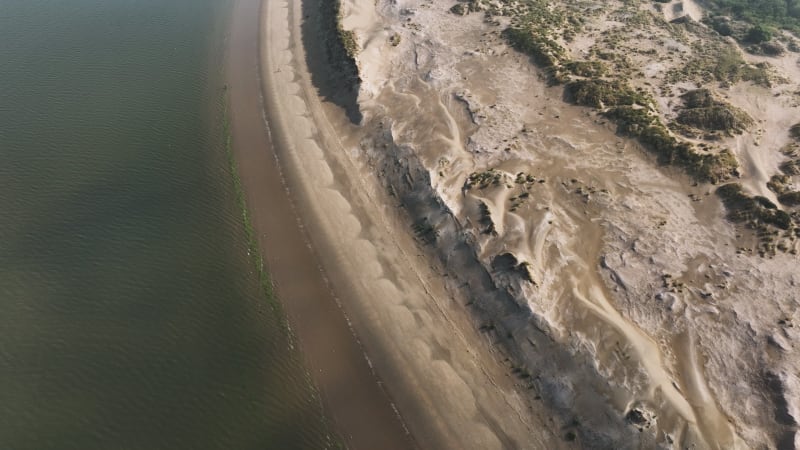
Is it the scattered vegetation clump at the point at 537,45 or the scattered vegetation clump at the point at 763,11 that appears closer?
the scattered vegetation clump at the point at 537,45

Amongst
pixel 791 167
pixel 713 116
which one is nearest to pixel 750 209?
pixel 791 167

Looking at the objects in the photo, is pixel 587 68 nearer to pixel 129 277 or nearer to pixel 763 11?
pixel 763 11

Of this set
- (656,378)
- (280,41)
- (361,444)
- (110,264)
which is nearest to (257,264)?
(110,264)

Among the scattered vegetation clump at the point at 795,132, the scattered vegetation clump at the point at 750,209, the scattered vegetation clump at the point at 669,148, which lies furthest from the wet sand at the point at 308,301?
the scattered vegetation clump at the point at 795,132

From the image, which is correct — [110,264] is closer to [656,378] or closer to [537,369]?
[537,369]

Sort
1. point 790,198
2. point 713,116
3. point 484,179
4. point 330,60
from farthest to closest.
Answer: point 330,60 < point 713,116 < point 484,179 < point 790,198

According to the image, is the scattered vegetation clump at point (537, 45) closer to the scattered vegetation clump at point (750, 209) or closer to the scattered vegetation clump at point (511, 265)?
the scattered vegetation clump at point (750, 209)

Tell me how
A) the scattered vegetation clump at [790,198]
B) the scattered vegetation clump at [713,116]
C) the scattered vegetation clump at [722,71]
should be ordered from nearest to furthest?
the scattered vegetation clump at [790,198] < the scattered vegetation clump at [713,116] < the scattered vegetation clump at [722,71]
